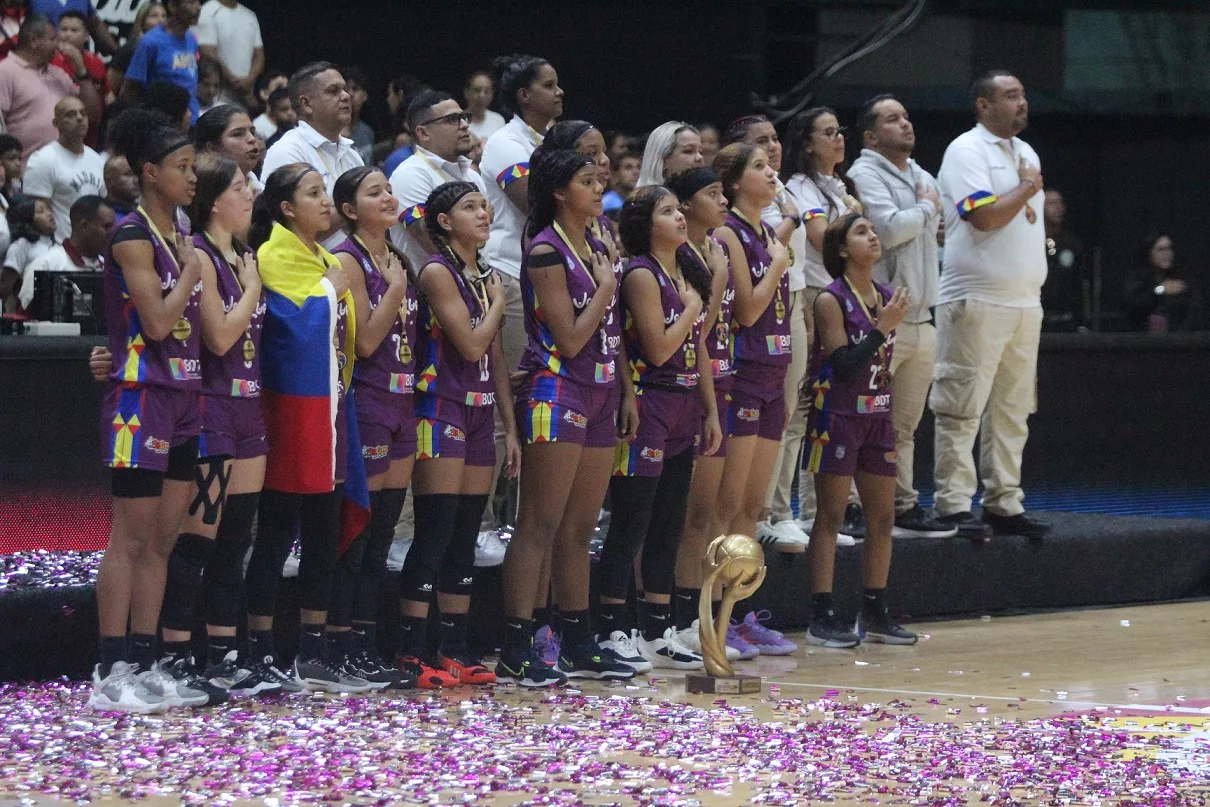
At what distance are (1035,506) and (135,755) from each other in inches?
231

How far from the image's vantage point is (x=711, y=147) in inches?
314

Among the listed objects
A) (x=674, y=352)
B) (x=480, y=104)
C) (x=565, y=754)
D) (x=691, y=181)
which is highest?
(x=480, y=104)

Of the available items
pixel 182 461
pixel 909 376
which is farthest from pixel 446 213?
pixel 909 376

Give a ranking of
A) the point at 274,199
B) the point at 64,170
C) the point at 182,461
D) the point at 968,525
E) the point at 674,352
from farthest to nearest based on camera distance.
Result: the point at 64,170 → the point at 968,525 → the point at 674,352 → the point at 274,199 → the point at 182,461

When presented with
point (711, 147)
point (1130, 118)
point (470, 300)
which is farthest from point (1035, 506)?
point (1130, 118)

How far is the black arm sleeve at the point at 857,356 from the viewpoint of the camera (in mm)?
6797

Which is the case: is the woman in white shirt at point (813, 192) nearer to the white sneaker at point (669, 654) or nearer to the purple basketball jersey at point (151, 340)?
the white sneaker at point (669, 654)

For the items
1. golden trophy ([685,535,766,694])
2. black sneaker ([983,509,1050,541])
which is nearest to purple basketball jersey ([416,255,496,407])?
golden trophy ([685,535,766,694])

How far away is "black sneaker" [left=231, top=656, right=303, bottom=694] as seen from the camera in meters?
5.47

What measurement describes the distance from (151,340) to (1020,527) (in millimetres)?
4219

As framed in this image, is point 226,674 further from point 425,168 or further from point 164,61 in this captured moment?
point 164,61

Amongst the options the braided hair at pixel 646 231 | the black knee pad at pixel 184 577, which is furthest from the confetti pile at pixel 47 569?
the braided hair at pixel 646 231

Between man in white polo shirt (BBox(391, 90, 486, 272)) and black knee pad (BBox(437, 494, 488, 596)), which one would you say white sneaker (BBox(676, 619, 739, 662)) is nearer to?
black knee pad (BBox(437, 494, 488, 596))

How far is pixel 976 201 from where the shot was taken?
7.64 m
